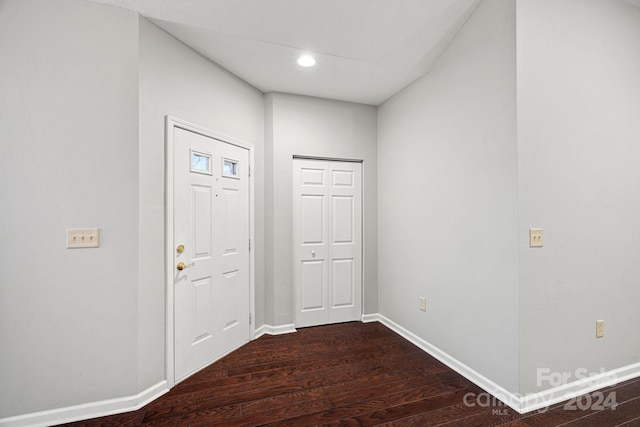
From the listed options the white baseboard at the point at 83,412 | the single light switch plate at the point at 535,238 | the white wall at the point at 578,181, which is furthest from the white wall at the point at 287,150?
the single light switch plate at the point at 535,238

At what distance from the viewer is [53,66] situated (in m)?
1.67

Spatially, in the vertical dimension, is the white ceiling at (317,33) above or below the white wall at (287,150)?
above

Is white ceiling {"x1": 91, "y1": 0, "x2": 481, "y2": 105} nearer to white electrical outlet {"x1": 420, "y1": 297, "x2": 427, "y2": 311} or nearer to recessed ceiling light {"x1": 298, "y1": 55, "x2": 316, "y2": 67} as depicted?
recessed ceiling light {"x1": 298, "y1": 55, "x2": 316, "y2": 67}

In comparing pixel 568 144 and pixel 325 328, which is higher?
pixel 568 144

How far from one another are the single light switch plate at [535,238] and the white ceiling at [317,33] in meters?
1.67

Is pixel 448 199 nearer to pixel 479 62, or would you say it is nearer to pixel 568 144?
pixel 568 144

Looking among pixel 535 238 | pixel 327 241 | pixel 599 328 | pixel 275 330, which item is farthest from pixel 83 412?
pixel 599 328

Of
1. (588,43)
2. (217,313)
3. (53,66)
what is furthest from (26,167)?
(588,43)

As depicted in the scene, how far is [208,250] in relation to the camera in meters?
2.39

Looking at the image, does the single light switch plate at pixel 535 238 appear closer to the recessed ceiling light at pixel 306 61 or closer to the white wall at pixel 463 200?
→ the white wall at pixel 463 200

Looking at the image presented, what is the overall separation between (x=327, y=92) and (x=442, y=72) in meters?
1.19

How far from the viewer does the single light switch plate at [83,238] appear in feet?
5.56

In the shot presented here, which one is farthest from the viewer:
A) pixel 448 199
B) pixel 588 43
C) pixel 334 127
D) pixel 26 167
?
pixel 334 127

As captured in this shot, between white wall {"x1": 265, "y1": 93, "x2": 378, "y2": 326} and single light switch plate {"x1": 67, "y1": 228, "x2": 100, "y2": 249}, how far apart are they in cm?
156
